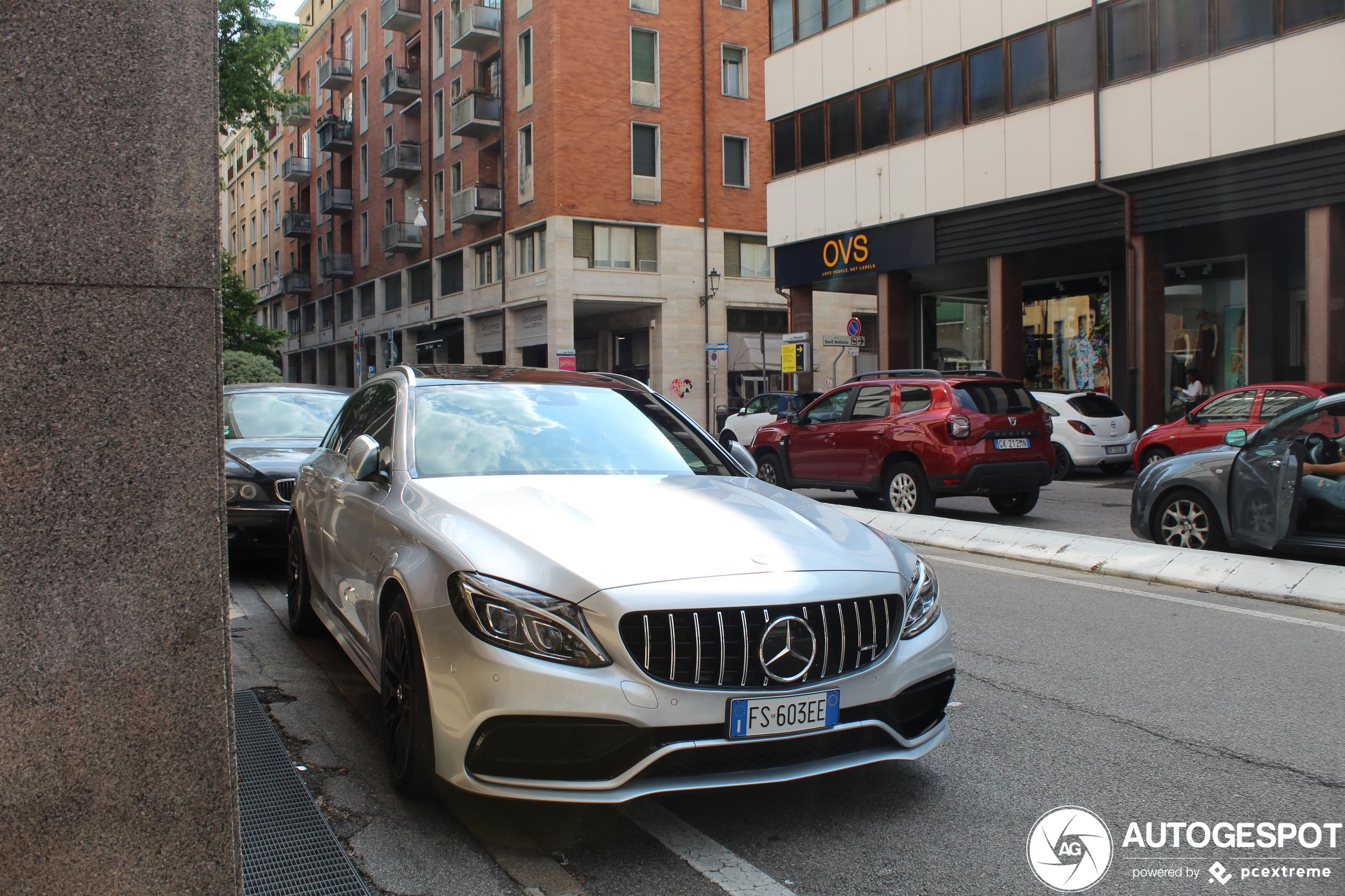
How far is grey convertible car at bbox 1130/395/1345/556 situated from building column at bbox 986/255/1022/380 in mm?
13642

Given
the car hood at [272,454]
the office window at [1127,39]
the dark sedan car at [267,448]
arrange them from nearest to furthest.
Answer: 1. the dark sedan car at [267,448]
2. the car hood at [272,454]
3. the office window at [1127,39]

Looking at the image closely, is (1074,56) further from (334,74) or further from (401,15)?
(334,74)

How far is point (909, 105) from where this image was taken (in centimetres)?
2366

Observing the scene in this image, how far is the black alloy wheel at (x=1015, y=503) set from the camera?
42.0 feet

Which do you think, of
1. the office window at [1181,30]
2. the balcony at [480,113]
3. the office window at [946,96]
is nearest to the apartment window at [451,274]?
the balcony at [480,113]

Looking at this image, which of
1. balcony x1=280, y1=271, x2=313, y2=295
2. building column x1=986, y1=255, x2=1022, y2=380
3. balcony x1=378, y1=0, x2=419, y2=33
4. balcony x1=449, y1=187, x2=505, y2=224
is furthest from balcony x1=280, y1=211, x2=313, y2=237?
building column x1=986, y1=255, x2=1022, y2=380

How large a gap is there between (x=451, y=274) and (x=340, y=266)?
14220mm

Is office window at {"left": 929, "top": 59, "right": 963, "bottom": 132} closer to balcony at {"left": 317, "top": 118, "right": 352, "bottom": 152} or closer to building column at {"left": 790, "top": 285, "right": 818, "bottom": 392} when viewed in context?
building column at {"left": 790, "top": 285, "right": 818, "bottom": 392}

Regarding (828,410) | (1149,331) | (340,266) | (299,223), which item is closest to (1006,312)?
(1149,331)

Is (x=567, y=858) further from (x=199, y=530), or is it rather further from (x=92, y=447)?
(x=92, y=447)

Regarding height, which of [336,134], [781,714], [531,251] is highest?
[336,134]

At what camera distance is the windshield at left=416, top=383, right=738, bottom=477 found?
4.45 metres

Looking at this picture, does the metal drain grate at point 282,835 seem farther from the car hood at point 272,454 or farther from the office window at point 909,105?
the office window at point 909,105

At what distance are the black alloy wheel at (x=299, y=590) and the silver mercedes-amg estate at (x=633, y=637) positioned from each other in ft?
5.91
